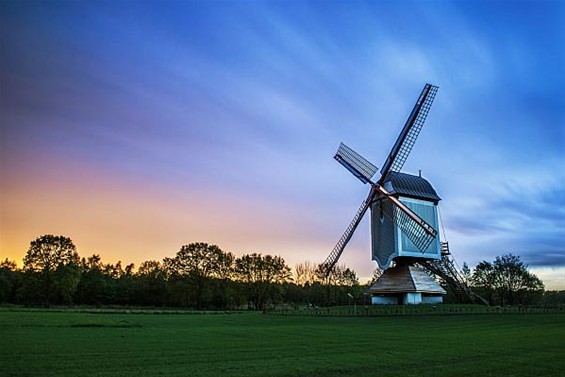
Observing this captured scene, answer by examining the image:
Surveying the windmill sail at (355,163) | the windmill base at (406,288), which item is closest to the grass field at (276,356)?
the windmill base at (406,288)

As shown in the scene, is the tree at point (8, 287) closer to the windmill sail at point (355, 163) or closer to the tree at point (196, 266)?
the tree at point (196, 266)

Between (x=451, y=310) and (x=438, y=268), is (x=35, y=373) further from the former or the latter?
(x=438, y=268)

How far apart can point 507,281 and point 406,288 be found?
40.4 meters

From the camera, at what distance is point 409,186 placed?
58812 millimetres

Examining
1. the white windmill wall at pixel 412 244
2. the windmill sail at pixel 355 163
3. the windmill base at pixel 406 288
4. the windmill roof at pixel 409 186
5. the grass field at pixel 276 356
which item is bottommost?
the grass field at pixel 276 356

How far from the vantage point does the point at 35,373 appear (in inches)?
541

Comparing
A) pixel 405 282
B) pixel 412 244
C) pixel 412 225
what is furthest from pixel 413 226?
pixel 405 282

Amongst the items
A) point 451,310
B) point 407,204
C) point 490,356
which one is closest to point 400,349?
point 490,356

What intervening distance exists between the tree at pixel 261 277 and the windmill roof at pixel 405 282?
34.0 metres

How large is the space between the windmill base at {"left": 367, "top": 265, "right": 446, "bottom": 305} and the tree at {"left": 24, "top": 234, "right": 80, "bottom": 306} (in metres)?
48.6

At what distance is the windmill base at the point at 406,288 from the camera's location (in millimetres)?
56688

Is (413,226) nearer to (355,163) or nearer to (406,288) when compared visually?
(406,288)

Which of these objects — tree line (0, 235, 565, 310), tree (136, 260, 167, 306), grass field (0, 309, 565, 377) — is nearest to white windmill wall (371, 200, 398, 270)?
tree line (0, 235, 565, 310)

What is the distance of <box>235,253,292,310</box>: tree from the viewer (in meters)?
90.4
